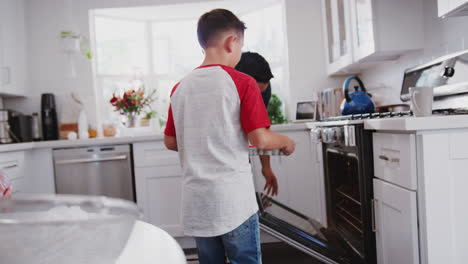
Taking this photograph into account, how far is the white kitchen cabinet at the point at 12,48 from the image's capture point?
304 centimetres

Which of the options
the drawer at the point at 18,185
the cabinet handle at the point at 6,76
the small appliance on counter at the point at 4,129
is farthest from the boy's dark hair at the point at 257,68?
the cabinet handle at the point at 6,76

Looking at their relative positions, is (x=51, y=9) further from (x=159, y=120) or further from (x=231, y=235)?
(x=231, y=235)

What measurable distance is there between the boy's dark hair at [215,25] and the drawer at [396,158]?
2.36 feet

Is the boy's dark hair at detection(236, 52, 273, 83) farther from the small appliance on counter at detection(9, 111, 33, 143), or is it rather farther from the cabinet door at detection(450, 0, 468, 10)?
the small appliance on counter at detection(9, 111, 33, 143)

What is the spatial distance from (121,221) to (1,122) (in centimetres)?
312

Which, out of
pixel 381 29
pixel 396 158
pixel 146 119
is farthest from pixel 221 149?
pixel 146 119

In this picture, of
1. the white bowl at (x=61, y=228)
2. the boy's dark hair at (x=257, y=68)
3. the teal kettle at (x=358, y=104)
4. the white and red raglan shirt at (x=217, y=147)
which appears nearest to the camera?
the white bowl at (x=61, y=228)

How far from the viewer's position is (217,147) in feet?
3.67

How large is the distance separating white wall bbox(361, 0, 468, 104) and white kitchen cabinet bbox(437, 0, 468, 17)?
33cm

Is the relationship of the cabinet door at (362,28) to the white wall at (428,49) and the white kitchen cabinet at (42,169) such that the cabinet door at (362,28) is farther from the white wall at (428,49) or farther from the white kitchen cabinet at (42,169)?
the white kitchen cabinet at (42,169)

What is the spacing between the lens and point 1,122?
289cm

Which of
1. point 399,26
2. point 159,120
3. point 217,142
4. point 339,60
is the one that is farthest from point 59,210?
point 159,120

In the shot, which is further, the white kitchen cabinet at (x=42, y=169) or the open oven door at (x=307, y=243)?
the white kitchen cabinet at (x=42, y=169)

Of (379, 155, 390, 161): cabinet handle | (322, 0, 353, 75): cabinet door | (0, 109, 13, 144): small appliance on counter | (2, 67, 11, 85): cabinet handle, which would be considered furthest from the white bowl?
(2, 67, 11, 85): cabinet handle
